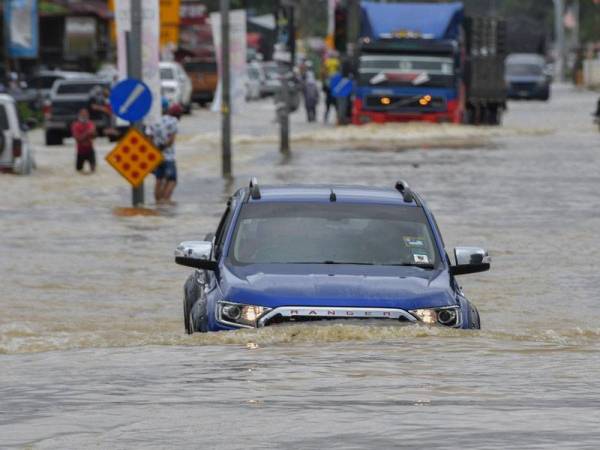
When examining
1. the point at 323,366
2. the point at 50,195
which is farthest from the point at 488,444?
the point at 50,195

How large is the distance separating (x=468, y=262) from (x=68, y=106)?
3585 centimetres

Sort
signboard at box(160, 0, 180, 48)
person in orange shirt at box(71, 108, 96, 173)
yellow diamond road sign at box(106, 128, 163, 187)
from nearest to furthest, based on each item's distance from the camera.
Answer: yellow diamond road sign at box(106, 128, 163, 187)
person in orange shirt at box(71, 108, 96, 173)
signboard at box(160, 0, 180, 48)

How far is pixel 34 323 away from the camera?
16.6m

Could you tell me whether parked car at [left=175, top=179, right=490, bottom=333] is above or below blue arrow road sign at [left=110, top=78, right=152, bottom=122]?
above

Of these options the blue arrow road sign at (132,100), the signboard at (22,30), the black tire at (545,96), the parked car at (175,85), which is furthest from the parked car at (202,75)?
the blue arrow road sign at (132,100)

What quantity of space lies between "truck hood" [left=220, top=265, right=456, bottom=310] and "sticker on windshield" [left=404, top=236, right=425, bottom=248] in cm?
52

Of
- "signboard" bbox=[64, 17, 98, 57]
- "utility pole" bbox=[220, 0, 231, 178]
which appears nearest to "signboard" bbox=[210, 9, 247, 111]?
"utility pole" bbox=[220, 0, 231, 178]

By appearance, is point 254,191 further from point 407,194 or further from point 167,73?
point 167,73

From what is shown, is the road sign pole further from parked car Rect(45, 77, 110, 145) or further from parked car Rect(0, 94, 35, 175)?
parked car Rect(45, 77, 110, 145)

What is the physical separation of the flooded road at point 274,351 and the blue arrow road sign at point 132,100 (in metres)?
1.47

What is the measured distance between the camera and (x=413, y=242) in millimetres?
13219

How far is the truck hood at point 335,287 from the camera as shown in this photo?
1205cm

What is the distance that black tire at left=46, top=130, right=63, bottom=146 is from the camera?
4825cm

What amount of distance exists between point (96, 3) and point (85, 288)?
68949 mm
